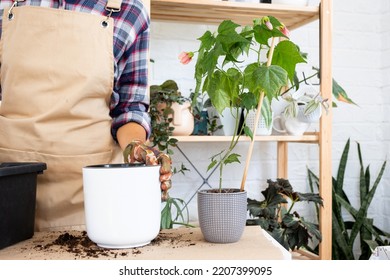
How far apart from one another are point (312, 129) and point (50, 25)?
1583 mm

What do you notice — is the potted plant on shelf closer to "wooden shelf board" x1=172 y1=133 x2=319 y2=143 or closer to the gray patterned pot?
"wooden shelf board" x1=172 y1=133 x2=319 y2=143

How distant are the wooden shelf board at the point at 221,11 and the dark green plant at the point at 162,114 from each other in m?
0.35

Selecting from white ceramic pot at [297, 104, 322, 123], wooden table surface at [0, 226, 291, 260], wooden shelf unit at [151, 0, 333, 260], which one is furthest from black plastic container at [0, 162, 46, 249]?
white ceramic pot at [297, 104, 322, 123]

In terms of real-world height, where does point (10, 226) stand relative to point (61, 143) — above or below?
below

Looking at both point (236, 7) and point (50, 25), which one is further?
point (236, 7)

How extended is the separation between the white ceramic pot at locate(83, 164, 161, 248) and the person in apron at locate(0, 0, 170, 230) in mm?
346

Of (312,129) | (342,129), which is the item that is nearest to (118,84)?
(312,129)

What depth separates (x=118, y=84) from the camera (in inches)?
47.8

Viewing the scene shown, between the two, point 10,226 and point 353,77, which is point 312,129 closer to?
point 353,77

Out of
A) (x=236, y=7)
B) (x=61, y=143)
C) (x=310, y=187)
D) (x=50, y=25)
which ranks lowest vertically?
(x=310, y=187)

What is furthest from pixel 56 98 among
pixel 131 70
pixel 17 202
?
pixel 17 202

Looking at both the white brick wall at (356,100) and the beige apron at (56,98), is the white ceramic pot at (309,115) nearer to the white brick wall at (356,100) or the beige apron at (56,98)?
the white brick wall at (356,100)

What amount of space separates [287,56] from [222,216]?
0.33m
